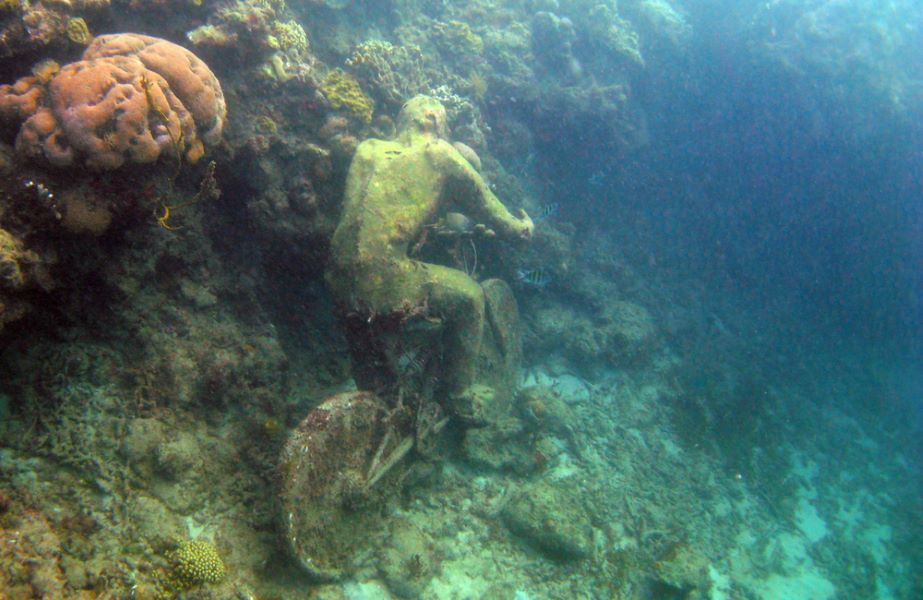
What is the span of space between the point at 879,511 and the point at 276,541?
16.2 metres

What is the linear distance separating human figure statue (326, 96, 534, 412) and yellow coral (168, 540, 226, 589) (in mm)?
2385

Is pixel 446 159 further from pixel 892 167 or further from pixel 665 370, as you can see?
pixel 892 167

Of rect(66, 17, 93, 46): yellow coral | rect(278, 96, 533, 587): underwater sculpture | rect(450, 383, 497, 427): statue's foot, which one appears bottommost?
rect(450, 383, 497, 427): statue's foot

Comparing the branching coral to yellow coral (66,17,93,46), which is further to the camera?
the branching coral

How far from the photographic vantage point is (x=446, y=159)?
6.43 metres

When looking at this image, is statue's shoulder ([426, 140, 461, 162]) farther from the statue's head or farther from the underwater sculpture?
the statue's head

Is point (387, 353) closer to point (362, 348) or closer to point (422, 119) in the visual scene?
point (362, 348)

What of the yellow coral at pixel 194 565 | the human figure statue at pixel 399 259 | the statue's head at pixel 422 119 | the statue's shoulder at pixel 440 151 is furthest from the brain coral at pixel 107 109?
the yellow coral at pixel 194 565

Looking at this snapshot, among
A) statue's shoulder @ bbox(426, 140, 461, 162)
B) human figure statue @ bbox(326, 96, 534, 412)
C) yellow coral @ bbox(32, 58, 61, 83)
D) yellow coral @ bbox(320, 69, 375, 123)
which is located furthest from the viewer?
yellow coral @ bbox(320, 69, 375, 123)

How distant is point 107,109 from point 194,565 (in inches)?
159

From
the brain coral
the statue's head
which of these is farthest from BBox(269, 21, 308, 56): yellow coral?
the brain coral

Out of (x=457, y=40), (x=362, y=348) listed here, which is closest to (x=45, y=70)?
(x=362, y=348)

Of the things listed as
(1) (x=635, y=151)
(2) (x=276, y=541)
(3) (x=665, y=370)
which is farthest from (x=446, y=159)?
(1) (x=635, y=151)

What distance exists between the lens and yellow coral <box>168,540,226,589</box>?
12.7ft
